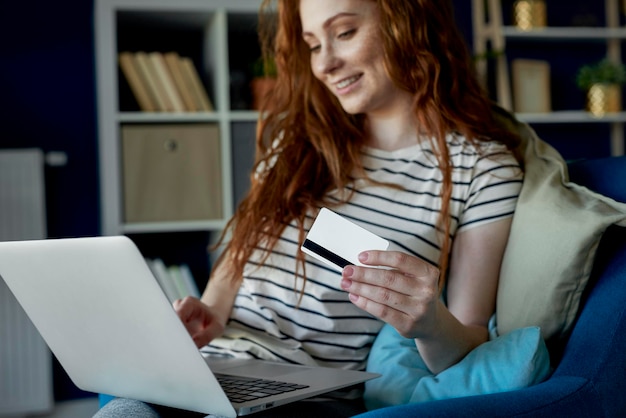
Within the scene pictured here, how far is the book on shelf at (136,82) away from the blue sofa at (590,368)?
1.79 metres

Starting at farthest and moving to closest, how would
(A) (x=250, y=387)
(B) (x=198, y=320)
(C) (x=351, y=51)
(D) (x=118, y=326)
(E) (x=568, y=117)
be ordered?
(E) (x=568, y=117)
(C) (x=351, y=51)
(B) (x=198, y=320)
(A) (x=250, y=387)
(D) (x=118, y=326)

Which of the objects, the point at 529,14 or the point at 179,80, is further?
the point at 529,14

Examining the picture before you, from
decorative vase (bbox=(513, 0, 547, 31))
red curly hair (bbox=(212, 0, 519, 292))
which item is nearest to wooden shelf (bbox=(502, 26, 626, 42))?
decorative vase (bbox=(513, 0, 547, 31))

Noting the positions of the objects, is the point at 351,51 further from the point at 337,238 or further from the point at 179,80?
the point at 179,80

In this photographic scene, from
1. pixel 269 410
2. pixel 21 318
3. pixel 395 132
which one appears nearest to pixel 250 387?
pixel 269 410

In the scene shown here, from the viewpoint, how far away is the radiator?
2807 millimetres

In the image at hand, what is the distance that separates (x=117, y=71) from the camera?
2.80 m

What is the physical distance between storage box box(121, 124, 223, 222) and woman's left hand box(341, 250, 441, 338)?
5.89 ft

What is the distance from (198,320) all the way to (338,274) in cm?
26

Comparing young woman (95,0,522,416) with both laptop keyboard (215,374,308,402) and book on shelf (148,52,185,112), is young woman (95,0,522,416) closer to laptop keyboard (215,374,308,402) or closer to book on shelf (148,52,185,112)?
laptop keyboard (215,374,308,402)

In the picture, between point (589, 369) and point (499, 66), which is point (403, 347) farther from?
point (499, 66)

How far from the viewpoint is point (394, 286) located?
103 cm

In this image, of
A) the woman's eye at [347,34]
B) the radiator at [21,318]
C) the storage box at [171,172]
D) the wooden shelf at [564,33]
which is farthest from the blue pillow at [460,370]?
the wooden shelf at [564,33]

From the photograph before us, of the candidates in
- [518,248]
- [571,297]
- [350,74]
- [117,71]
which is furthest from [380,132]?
[117,71]
